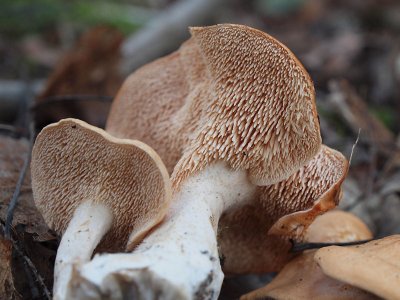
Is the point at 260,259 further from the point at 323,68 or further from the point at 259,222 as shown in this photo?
the point at 323,68

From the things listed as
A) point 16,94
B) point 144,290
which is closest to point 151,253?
point 144,290

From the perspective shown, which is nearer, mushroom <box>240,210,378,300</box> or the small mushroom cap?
the small mushroom cap

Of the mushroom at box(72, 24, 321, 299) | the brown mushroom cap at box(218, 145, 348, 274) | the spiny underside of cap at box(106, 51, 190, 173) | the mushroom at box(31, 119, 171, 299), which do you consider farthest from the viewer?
the spiny underside of cap at box(106, 51, 190, 173)

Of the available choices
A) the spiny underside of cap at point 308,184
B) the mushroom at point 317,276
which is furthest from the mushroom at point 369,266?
the spiny underside of cap at point 308,184

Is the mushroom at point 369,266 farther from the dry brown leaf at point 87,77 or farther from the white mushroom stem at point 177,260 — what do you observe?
the dry brown leaf at point 87,77

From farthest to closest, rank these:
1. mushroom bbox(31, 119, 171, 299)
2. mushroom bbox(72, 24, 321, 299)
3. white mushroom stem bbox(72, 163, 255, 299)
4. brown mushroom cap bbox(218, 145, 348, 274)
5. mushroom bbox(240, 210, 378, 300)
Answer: brown mushroom cap bbox(218, 145, 348, 274) → mushroom bbox(240, 210, 378, 300) → mushroom bbox(31, 119, 171, 299) → mushroom bbox(72, 24, 321, 299) → white mushroom stem bbox(72, 163, 255, 299)

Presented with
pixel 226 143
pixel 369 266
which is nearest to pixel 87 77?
pixel 226 143

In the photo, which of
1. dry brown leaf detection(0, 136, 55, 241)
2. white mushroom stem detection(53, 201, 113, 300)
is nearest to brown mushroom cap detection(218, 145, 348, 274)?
white mushroom stem detection(53, 201, 113, 300)

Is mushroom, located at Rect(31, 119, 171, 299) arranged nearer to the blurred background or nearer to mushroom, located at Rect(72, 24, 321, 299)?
mushroom, located at Rect(72, 24, 321, 299)
